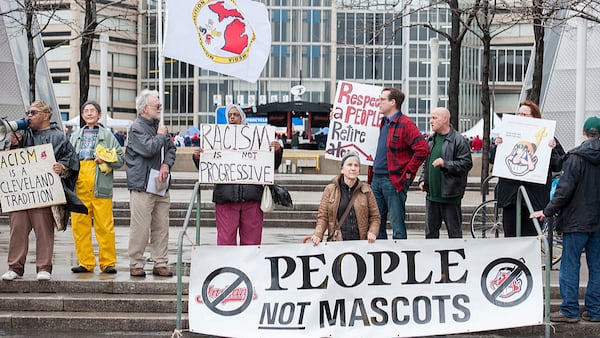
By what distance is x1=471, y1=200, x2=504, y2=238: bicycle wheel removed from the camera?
14.1 m

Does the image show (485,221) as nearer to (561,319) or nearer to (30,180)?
(561,319)

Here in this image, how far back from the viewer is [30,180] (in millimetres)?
10453

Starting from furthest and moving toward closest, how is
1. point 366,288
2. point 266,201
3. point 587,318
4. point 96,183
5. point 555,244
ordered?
point 555,244 < point 96,183 < point 266,201 < point 587,318 < point 366,288

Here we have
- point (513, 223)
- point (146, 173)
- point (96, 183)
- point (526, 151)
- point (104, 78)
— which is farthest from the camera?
point (104, 78)

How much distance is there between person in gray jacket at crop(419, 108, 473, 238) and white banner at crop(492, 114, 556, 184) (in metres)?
0.58

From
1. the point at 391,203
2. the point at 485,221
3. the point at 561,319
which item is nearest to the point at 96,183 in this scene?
the point at 391,203

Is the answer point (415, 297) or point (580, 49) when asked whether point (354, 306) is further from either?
point (580, 49)

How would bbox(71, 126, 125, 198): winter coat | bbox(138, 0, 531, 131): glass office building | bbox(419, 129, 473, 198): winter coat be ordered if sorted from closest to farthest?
bbox(419, 129, 473, 198): winter coat
bbox(71, 126, 125, 198): winter coat
bbox(138, 0, 531, 131): glass office building

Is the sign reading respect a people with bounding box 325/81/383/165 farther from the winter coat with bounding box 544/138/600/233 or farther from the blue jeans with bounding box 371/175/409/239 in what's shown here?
the winter coat with bounding box 544/138/600/233

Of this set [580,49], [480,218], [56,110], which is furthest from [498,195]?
[56,110]

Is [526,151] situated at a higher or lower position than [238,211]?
higher

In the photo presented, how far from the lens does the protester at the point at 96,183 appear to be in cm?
1073

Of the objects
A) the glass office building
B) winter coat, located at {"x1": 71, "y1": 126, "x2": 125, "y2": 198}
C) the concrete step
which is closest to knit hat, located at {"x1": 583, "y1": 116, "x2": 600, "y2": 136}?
the concrete step

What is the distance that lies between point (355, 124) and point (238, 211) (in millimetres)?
2175
